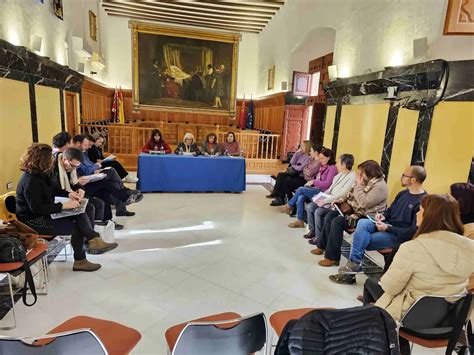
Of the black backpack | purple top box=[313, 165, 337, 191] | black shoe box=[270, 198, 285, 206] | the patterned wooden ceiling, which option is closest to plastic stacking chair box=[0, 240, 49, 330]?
the black backpack

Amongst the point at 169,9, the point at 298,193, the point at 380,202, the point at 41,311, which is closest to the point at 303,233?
the point at 298,193

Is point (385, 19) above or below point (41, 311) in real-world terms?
above

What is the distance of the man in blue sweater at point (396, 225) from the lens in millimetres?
2785

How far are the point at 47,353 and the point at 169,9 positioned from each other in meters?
10.6

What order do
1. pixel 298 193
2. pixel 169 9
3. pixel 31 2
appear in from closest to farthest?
pixel 298 193 → pixel 31 2 → pixel 169 9

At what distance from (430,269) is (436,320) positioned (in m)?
0.27

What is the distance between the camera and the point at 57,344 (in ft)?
3.84

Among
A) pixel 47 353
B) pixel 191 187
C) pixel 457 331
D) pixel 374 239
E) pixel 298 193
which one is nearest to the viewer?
pixel 47 353

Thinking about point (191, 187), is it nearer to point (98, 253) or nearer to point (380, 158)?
point (98, 253)

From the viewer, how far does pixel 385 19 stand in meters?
4.84

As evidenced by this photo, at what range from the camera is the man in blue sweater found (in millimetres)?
2785

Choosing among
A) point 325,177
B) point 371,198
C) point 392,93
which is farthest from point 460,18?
point 325,177

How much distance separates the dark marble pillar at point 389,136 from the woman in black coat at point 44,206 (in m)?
4.13

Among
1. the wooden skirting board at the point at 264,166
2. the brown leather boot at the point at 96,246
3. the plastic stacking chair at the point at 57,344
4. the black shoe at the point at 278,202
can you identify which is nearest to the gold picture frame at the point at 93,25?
the wooden skirting board at the point at 264,166
